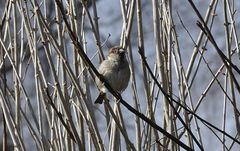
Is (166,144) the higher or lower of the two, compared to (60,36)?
lower

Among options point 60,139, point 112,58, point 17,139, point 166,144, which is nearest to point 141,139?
point 166,144

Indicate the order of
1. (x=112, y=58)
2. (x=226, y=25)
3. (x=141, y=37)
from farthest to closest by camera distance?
(x=112, y=58)
(x=141, y=37)
(x=226, y=25)

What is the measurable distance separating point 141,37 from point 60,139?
0.44 m

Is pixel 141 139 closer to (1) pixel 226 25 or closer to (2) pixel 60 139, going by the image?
(2) pixel 60 139

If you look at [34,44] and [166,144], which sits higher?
[34,44]

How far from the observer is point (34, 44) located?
7.14 feet

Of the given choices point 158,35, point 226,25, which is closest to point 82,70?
point 158,35

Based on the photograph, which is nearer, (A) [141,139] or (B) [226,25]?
(B) [226,25]

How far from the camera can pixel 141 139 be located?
7.47 feet

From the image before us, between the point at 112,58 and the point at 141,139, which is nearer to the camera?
the point at 141,139

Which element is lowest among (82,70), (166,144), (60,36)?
(166,144)

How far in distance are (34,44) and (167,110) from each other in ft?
1.67

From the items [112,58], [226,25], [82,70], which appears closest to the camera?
[226,25]

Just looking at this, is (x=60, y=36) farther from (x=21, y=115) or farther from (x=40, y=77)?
(x=21, y=115)
